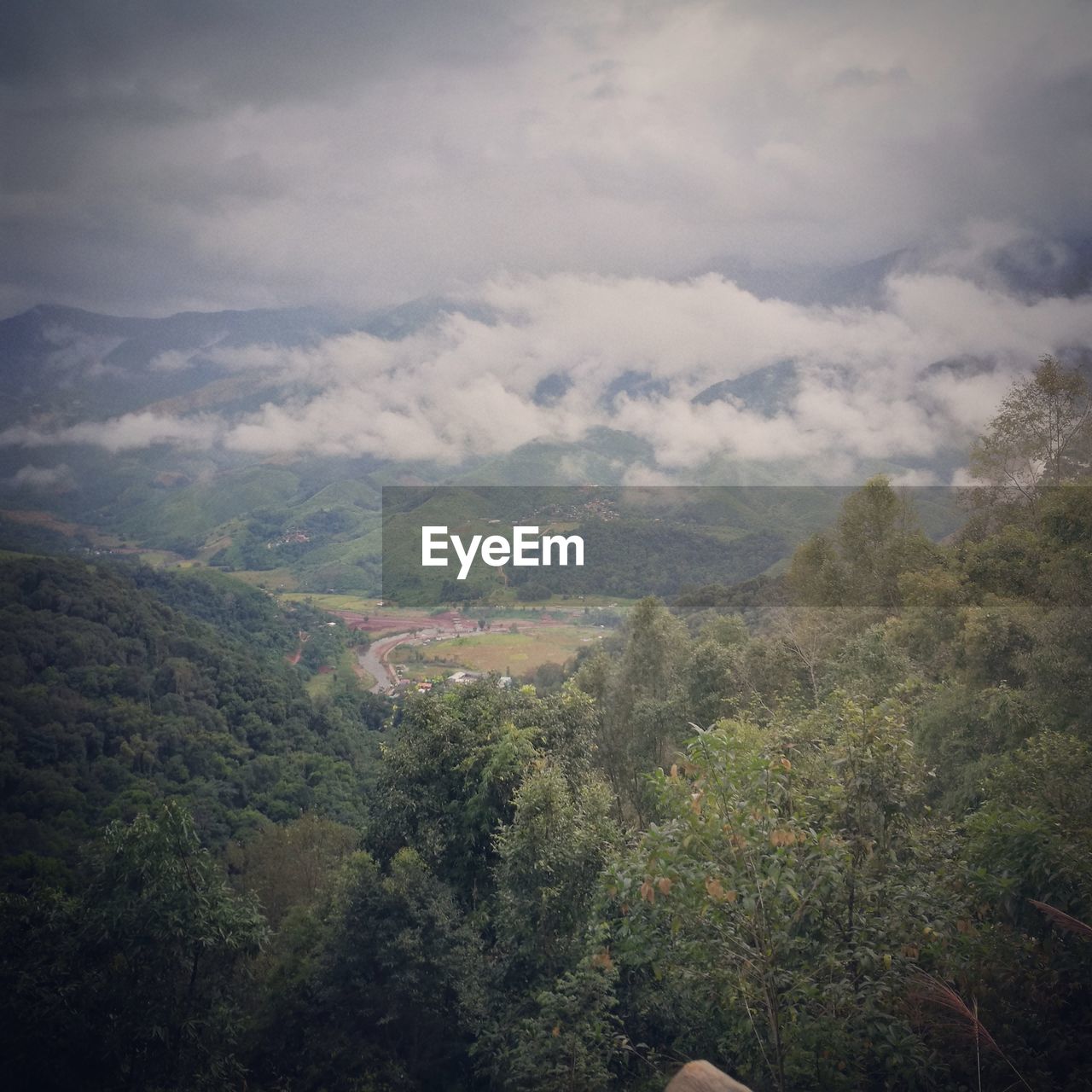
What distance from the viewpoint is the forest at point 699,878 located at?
4402 millimetres

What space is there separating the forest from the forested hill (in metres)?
5.52

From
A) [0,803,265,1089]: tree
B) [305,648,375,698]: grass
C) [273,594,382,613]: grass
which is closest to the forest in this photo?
[0,803,265,1089]: tree

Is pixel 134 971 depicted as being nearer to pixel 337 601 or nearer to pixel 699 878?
pixel 699 878

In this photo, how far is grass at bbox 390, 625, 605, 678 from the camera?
40250 millimetres

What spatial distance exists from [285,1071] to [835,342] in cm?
11248

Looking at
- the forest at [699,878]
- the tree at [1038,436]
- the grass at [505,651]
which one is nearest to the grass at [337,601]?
the grass at [505,651]

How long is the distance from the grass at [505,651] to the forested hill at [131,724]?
6.87 m

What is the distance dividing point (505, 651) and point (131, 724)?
20901 mm

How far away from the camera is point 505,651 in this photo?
4409cm

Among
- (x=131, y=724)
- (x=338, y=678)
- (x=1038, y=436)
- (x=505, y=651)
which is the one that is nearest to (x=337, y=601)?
(x=338, y=678)

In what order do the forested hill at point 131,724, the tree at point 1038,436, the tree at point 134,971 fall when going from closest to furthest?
the tree at point 134,971, the tree at point 1038,436, the forested hill at point 131,724

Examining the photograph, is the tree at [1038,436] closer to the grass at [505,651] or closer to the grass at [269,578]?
the grass at [505,651]

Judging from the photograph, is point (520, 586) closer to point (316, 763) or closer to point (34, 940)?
point (316, 763)

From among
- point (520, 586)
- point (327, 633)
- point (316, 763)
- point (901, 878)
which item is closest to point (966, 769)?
point (901, 878)
